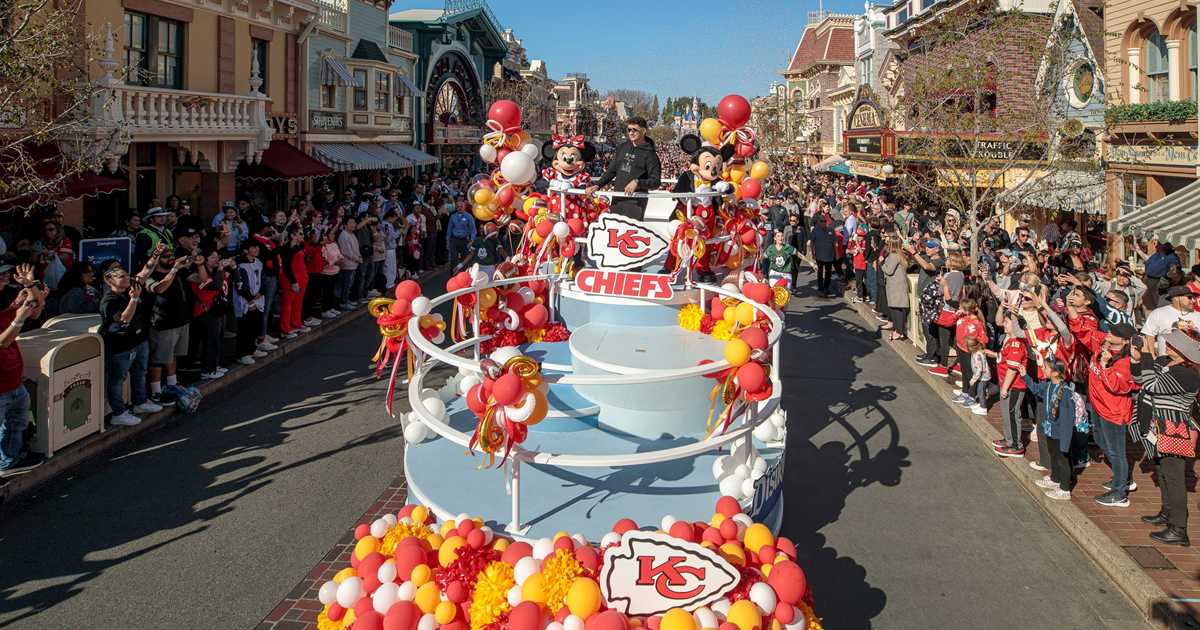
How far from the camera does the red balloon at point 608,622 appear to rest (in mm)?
3885

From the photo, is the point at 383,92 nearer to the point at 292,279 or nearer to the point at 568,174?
the point at 292,279

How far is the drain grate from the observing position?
5995mm

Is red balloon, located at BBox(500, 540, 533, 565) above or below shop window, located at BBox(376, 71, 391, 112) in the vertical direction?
below

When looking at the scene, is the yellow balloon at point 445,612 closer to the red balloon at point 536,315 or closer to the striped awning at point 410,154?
the red balloon at point 536,315

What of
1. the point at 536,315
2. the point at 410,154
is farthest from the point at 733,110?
the point at 410,154

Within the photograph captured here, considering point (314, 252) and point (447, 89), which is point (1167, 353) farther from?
point (447, 89)

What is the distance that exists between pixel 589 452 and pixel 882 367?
7776mm

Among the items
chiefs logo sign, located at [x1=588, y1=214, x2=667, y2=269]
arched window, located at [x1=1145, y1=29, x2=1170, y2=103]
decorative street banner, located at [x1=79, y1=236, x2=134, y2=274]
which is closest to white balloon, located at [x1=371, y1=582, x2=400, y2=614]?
chiefs logo sign, located at [x1=588, y1=214, x2=667, y2=269]

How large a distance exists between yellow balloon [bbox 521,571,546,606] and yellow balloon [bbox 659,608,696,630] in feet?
2.10

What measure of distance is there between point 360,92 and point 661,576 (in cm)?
2863

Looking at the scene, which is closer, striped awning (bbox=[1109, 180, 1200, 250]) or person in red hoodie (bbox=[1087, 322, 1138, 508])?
person in red hoodie (bbox=[1087, 322, 1138, 508])

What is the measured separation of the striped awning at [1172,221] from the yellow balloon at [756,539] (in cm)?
1066

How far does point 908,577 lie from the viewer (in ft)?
19.6

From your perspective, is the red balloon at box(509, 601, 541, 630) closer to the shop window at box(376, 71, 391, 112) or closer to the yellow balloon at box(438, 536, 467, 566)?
the yellow balloon at box(438, 536, 467, 566)
